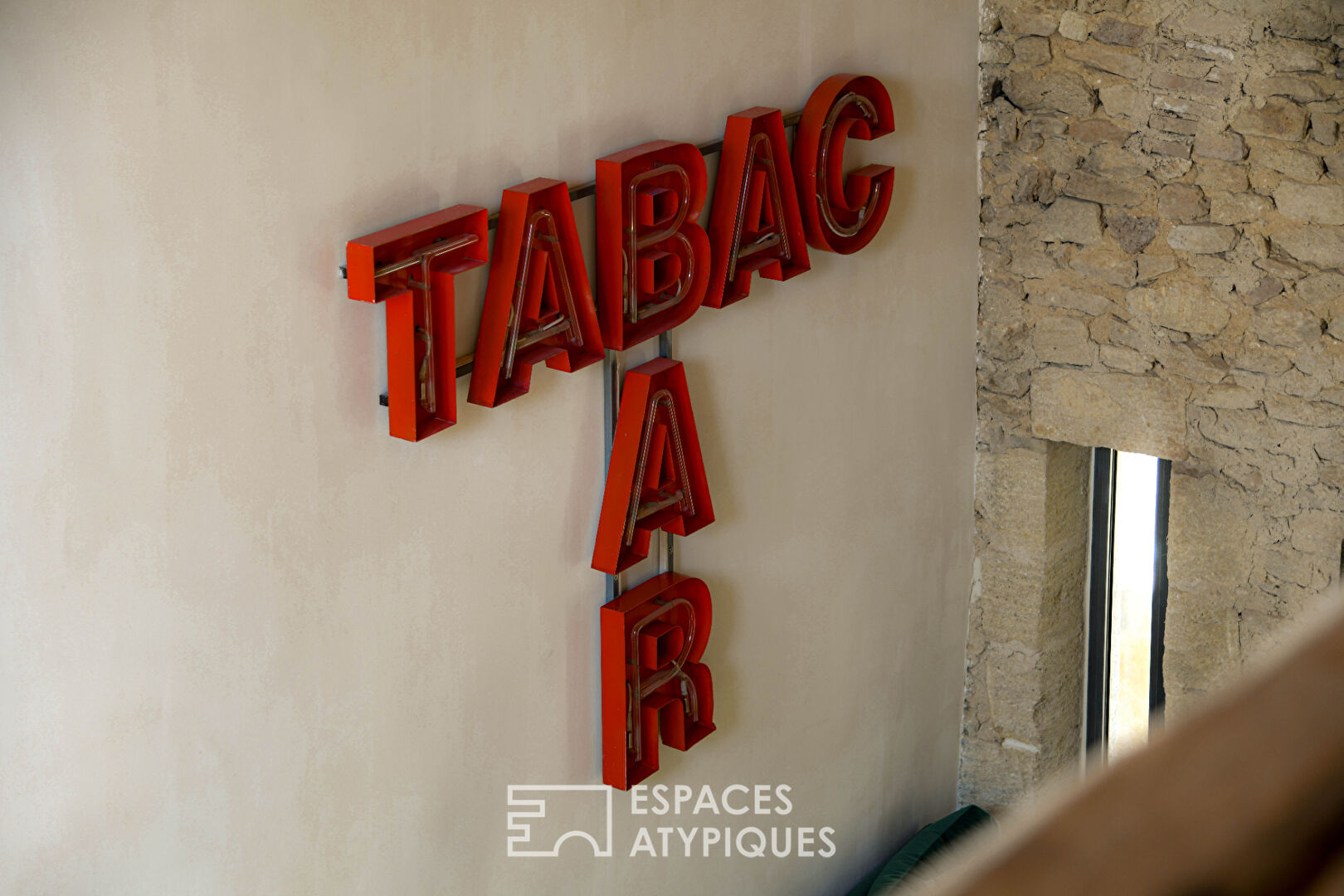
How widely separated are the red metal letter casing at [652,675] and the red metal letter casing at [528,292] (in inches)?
27.6

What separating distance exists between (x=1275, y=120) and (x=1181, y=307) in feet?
1.95

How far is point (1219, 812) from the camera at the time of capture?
17cm

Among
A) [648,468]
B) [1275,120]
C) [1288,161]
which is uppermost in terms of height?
[1275,120]

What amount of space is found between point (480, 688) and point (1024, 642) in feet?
7.33

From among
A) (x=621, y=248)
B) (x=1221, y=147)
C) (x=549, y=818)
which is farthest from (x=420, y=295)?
(x=1221, y=147)

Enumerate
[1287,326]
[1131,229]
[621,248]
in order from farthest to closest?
1. [1131,229]
2. [1287,326]
3. [621,248]

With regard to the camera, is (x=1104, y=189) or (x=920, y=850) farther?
→ (x=920, y=850)

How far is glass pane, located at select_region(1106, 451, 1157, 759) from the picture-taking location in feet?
14.0

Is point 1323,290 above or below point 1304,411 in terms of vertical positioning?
above

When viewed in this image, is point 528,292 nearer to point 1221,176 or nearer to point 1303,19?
point 1221,176

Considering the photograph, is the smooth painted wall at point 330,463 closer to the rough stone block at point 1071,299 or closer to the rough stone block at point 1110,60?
the rough stone block at point 1110,60

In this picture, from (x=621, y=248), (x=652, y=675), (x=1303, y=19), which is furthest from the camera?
(x=1303, y=19)

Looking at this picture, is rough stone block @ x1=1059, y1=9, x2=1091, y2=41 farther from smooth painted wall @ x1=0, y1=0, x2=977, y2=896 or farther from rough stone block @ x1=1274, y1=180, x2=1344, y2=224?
rough stone block @ x1=1274, y1=180, x2=1344, y2=224

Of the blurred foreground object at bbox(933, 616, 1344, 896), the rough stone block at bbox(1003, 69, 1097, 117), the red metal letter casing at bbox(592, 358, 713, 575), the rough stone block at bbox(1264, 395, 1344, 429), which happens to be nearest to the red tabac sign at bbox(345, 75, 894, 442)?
the red metal letter casing at bbox(592, 358, 713, 575)
